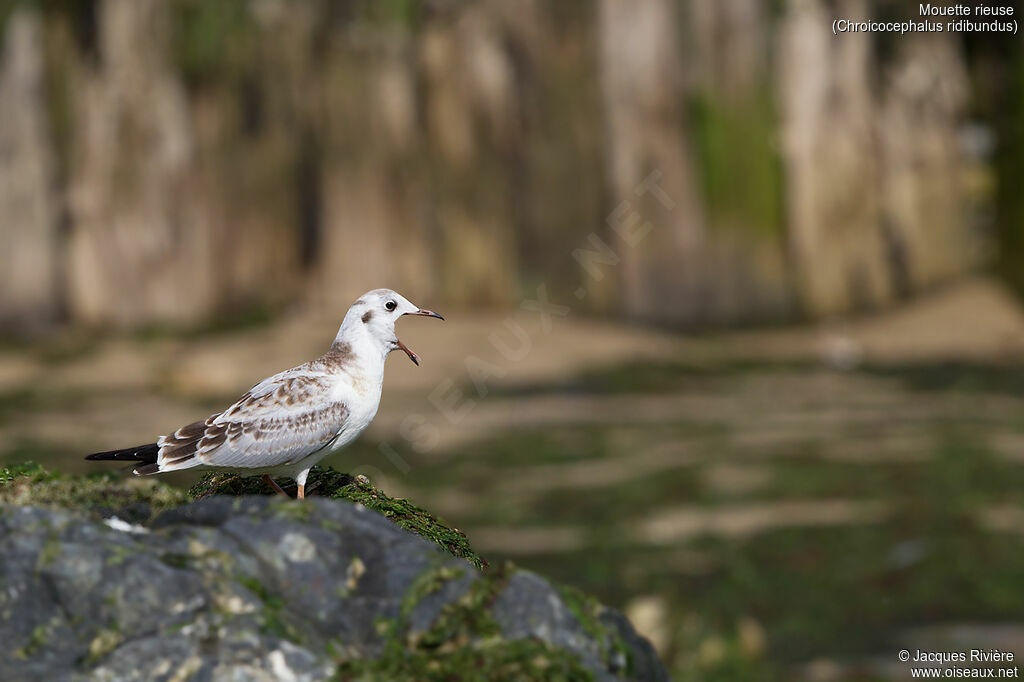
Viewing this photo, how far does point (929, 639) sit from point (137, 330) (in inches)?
368

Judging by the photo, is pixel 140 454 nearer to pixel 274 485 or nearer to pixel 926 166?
pixel 274 485

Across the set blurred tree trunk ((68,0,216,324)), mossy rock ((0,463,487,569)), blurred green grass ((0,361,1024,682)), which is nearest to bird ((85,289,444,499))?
mossy rock ((0,463,487,569))

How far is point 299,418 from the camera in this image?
11.4 feet

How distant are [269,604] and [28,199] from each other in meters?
12.2

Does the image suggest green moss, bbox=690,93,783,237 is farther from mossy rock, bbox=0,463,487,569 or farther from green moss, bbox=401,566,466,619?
green moss, bbox=401,566,466,619

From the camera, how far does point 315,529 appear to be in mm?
2361

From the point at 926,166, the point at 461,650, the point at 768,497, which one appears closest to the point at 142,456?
the point at 461,650

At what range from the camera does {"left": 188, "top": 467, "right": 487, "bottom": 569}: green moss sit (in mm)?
3330

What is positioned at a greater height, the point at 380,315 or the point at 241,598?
the point at 380,315

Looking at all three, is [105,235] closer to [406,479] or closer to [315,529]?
[406,479]

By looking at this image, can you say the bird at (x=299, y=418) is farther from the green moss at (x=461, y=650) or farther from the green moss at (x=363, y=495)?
the green moss at (x=461, y=650)

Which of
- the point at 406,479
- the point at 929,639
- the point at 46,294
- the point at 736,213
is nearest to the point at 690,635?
the point at 929,639

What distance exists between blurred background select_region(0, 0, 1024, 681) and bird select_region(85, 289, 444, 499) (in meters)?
7.72

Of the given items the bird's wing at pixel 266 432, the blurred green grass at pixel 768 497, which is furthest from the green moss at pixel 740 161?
the bird's wing at pixel 266 432
